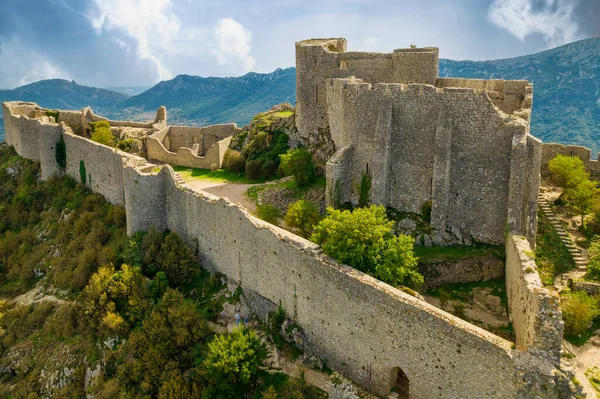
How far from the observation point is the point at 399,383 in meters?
15.8

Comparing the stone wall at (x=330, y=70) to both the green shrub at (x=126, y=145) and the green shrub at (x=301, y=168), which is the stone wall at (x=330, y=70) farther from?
the green shrub at (x=126, y=145)

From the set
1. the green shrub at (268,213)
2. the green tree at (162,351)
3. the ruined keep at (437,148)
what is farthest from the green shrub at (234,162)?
the green tree at (162,351)

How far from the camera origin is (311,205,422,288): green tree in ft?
53.9

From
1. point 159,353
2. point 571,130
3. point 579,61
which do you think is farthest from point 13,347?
point 579,61

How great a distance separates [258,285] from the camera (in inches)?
763

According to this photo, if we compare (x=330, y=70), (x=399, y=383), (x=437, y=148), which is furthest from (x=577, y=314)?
(x=330, y=70)

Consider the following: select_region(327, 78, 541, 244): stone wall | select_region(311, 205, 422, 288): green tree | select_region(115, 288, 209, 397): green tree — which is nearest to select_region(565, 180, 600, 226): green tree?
select_region(327, 78, 541, 244): stone wall

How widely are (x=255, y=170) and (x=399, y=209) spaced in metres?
10.4

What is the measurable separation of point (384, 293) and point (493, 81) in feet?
41.0

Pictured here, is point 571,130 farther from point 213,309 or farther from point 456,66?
point 213,309

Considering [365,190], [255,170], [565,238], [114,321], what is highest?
[365,190]

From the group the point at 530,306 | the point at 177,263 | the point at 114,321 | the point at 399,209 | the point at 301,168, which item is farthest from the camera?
the point at 301,168

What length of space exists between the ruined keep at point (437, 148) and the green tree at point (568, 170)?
3.84 meters

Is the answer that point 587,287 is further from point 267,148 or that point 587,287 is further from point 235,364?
point 267,148
